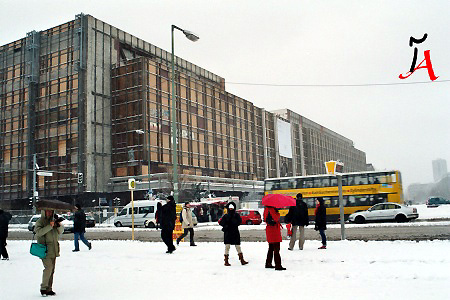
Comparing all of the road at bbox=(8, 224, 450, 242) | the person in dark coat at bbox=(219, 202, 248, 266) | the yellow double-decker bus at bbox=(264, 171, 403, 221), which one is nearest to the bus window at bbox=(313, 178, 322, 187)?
the yellow double-decker bus at bbox=(264, 171, 403, 221)

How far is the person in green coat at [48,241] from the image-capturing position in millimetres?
8062

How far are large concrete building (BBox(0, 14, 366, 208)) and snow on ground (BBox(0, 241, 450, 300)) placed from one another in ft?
154

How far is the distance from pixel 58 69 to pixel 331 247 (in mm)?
60061

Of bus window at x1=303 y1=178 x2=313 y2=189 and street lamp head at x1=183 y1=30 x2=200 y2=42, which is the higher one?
street lamp head at x1=183 y1=30 x2=200 y2=42

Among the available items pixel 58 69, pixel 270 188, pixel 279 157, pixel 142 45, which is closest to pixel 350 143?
pixel 279 157

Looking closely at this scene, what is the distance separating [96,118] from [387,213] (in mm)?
45313

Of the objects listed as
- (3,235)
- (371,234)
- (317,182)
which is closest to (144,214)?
(317,182)

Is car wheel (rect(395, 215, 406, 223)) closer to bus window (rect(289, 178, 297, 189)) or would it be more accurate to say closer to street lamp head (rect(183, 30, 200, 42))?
bus window (rect(289, 178, 297, 189))

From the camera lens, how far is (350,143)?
157750 millimetres

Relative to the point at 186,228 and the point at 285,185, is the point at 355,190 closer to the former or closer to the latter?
the point at 285,185

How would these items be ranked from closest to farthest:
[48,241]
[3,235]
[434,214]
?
[48,241] → [3,235] → [434,214]

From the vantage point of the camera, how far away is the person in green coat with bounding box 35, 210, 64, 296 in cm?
806

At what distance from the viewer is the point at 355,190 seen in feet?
107

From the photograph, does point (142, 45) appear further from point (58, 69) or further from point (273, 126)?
point (273, 126)
